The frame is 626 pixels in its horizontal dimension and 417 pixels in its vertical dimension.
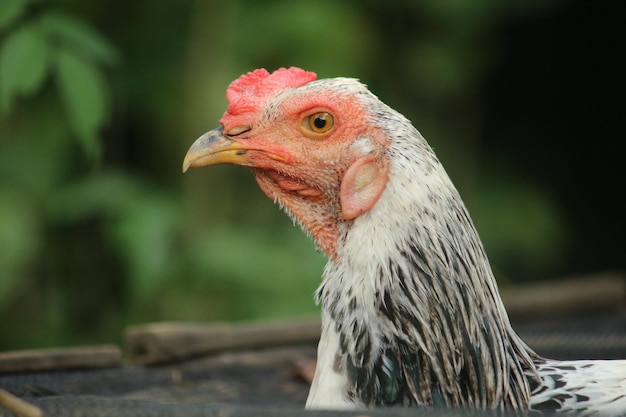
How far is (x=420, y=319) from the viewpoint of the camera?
1784mm

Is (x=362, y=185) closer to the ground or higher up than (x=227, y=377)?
higher up

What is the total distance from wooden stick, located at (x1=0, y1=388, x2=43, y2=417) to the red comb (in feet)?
2.38

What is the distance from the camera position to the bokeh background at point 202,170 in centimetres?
415

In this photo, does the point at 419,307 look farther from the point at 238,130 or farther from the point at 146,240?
the point at 146,240

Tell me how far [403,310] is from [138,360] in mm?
1281

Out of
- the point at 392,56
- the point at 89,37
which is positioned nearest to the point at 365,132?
the point at 89,37

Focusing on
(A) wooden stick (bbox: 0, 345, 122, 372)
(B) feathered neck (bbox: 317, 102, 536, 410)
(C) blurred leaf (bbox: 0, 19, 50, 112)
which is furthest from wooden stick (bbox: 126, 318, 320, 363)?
(B) feathered neck (bbox: 317, 102, 536, 410)

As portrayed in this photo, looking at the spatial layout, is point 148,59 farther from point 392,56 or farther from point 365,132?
point 365,132

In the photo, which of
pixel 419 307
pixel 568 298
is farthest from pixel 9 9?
pixel 568 298

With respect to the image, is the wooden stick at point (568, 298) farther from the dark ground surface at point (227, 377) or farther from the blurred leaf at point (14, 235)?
the blurred leaf at point (14, 235)

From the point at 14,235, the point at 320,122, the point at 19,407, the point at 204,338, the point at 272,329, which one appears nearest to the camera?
the point at 19,407

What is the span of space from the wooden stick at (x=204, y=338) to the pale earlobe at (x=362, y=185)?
1.12m

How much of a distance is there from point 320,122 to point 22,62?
0.91 meters

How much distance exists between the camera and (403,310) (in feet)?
5.88
